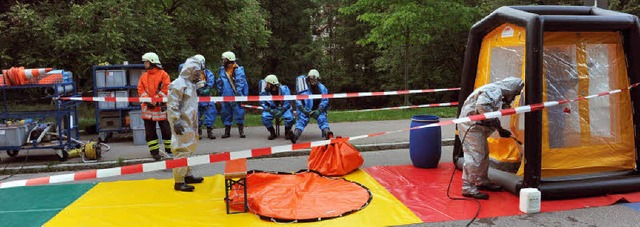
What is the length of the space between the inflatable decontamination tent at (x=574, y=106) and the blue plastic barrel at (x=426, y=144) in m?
1.07

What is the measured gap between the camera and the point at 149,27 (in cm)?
1520

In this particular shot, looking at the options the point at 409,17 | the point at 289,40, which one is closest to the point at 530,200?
the point at 409,17

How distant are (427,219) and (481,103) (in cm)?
155

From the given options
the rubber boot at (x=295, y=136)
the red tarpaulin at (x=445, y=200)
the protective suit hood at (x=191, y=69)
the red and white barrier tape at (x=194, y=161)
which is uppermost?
the protective suit hood at (x=191, y=69)

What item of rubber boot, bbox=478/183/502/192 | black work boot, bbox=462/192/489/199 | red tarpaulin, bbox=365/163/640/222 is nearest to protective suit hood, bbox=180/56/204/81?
red tarpaulin, bbox=365/163/640/222

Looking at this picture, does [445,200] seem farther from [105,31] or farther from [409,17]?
[409,17]

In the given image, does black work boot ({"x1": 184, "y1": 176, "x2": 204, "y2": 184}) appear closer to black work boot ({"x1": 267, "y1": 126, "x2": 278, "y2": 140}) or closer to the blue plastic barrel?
the blue plastic barrel

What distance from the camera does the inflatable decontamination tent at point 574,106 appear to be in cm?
593

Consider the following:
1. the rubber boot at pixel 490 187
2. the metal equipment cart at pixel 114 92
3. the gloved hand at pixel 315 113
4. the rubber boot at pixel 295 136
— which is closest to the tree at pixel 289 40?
the metal equipment cart at pixel 114 92

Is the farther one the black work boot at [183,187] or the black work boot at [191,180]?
the black work boot at [191,180]

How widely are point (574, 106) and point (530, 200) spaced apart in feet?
5.55

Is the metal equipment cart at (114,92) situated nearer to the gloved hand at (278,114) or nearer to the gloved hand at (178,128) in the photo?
the gloved hand at (278,114)

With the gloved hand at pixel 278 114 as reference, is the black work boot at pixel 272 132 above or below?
below

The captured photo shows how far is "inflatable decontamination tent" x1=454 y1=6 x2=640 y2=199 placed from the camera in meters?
5.93
